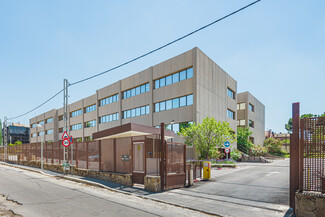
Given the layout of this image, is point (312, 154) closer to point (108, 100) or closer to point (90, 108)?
point (108, 100)

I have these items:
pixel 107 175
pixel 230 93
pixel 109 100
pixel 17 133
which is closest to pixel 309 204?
pixel 107 175

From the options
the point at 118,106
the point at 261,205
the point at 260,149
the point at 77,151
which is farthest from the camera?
the point at 118,106

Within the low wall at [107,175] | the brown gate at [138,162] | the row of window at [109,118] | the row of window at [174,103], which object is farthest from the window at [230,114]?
the brown gate at [138,162]

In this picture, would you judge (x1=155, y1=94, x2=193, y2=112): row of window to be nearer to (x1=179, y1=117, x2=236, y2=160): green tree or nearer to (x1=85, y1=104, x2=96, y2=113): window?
(x1=179, y1=117, x2=236, y2=160): green tree

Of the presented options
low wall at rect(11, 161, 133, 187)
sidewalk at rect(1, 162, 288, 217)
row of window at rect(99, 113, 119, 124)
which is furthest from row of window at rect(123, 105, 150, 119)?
sidewalk at rect(1, 162, 288, 217)

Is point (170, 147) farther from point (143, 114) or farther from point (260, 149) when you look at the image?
point (260, 149)

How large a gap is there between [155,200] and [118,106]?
3464 centimetres

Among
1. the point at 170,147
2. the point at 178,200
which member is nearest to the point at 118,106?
the point at 170,147

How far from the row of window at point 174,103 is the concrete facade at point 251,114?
27.4 metres

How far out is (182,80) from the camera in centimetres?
3033

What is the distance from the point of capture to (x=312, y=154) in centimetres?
672

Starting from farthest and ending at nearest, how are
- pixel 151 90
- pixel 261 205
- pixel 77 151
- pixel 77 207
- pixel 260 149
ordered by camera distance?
pixel 260 149 → pixel 151 90 → pixel 77 151 → pixel 261 205 → pixel 77 207

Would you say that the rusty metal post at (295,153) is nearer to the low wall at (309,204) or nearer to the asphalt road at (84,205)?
the low wall at (309,204)

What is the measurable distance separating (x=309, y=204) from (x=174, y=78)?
26.2 metres
